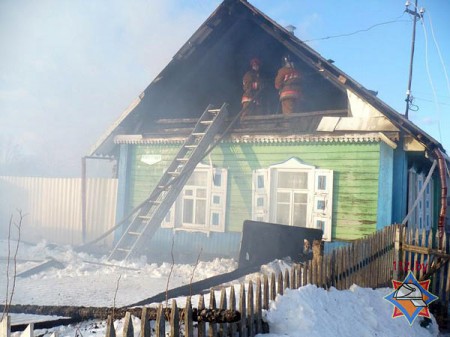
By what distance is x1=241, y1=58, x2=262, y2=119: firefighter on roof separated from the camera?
10.3 metres

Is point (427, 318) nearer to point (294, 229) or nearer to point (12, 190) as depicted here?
point (294, 229)

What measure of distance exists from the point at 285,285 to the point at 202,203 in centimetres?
598

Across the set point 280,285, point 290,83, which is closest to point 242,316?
point 280,285

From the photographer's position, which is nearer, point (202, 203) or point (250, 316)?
point (250, 316)

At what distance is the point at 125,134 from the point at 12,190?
7.56 m

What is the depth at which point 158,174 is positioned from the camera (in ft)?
36.6

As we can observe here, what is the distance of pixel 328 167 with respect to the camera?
8.87 m

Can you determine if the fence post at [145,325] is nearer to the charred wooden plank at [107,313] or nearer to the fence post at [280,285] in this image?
the charred wooden plank at [107,313]

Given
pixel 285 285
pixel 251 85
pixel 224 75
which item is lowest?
pixel 285 285

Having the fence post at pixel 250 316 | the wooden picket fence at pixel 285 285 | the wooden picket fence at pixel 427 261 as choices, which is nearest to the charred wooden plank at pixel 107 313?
the wooden picket fence at pixel 285 285

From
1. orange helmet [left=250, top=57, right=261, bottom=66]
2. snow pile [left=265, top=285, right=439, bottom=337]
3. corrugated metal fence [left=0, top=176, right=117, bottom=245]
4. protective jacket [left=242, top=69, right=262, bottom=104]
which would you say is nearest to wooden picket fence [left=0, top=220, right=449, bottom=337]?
snow pile [left=265, top=285, right=439, bottom=337]

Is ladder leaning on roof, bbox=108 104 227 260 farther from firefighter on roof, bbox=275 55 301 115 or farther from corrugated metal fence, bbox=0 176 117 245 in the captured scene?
corrugated metal fence, bbox=0 176 117 245

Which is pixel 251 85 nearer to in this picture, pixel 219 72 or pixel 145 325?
pixel 219 72

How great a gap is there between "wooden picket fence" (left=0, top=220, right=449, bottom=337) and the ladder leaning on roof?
140 inches
